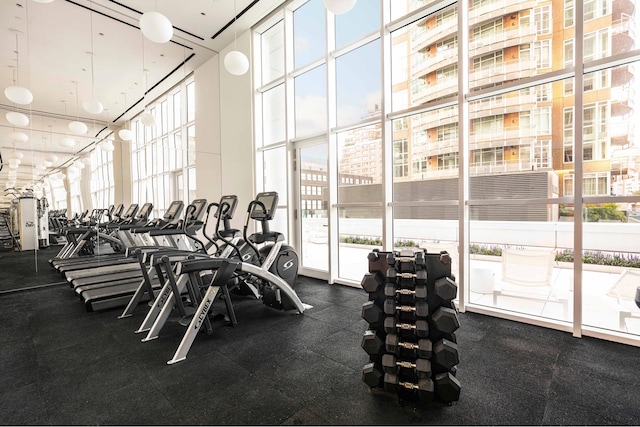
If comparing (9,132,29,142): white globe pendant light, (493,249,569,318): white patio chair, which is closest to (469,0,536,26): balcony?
(493,249,569,318): white patio chair

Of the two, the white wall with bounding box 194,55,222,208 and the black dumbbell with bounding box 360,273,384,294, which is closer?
the black dumbbell with bounding box 360,273,384,294

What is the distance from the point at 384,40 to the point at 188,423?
4.85m

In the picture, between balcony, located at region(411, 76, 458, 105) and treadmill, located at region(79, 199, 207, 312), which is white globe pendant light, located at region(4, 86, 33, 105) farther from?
balcony, located at region(411, 76, 458, 105)

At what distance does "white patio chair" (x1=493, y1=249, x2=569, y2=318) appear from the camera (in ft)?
10.8

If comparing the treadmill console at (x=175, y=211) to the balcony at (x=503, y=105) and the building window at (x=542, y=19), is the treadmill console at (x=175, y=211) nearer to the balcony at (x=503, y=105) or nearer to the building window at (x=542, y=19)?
the balcony at (x=503, y=105)

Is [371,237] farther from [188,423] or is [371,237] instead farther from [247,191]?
[188,423]

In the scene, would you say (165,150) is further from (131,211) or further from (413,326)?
(413,326)

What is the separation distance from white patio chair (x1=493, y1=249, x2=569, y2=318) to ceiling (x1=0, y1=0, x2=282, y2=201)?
587 centimetres

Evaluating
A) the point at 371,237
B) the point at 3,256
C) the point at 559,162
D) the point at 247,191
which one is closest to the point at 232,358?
the point at 371,237

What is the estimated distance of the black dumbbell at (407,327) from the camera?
1811mm

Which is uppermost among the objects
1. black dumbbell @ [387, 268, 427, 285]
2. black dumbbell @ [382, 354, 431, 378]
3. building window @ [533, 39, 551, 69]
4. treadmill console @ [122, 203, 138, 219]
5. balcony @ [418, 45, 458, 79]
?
balcony @ [418, 45, 458, 79]

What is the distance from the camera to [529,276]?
135 inches

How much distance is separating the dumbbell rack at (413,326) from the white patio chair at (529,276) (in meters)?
2.19

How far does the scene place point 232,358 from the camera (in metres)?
2.47
